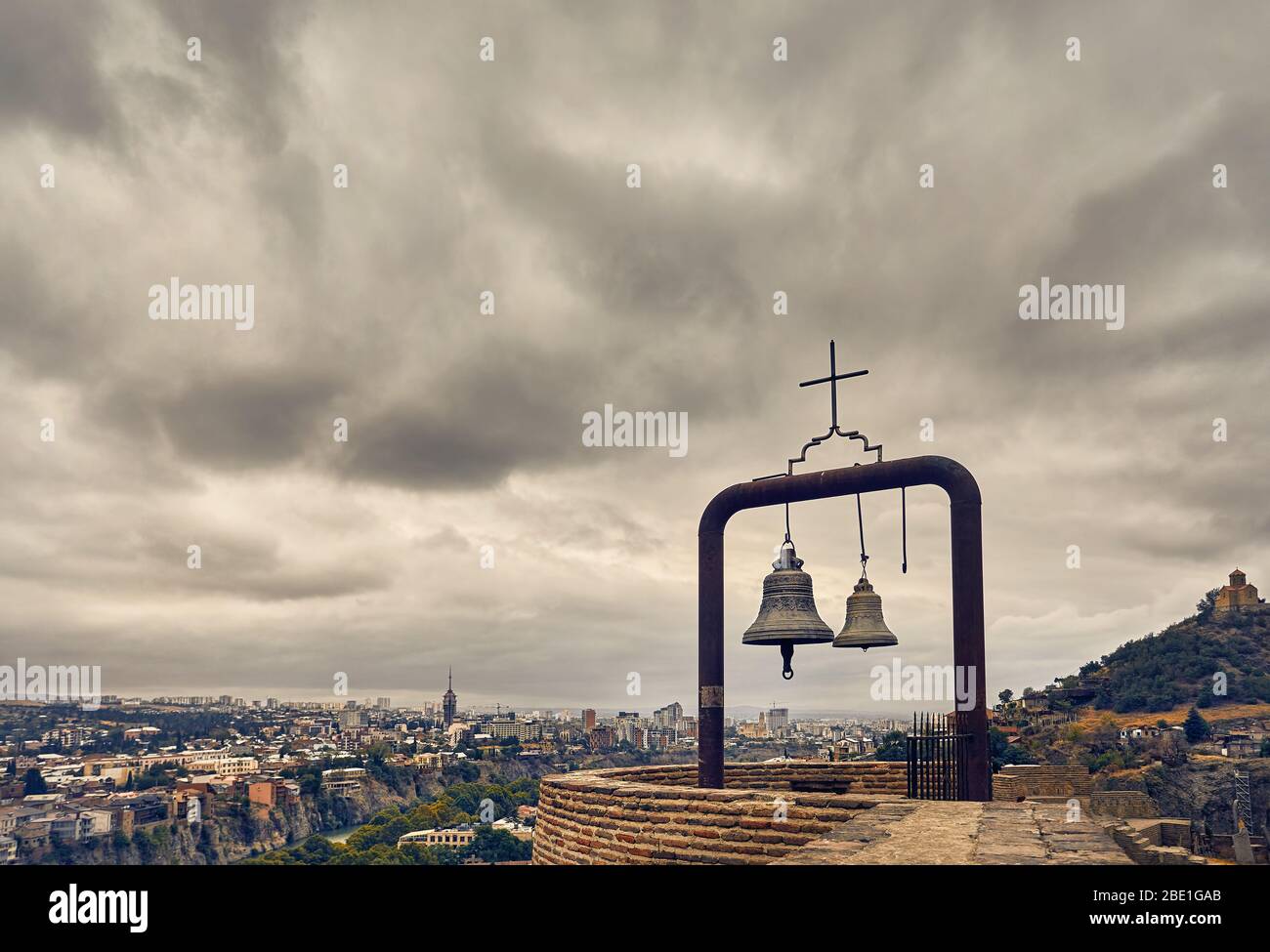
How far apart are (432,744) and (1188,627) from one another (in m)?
88.7

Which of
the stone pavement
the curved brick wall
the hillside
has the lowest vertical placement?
the hillside

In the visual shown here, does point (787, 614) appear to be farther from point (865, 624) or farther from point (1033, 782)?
point (1033, 782)

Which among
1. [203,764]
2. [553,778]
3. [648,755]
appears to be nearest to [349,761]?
[203,764]

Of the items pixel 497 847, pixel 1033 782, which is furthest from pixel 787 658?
pixel 497 847

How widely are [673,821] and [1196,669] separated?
74636 mm

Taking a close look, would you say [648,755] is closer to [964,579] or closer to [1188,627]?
[1188,627]

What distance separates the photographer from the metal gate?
797 cm

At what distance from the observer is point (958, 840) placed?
5.03 meters

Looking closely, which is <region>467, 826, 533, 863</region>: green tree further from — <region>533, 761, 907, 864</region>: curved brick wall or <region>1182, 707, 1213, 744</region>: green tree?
<region>533, 761, 907, 864</region>: curved brick wall

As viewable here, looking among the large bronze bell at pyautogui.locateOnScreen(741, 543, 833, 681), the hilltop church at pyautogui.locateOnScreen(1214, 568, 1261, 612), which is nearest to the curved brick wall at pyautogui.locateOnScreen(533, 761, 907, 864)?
the large bronze bell at pyautogui.locateOnScreen(741, 543, 833, 681)

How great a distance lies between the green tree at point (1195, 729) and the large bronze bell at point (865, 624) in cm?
5903

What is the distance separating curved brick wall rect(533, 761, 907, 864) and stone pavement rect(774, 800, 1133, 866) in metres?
0.40

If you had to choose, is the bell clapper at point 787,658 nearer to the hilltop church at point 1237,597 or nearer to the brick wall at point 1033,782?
the brick wall at point 1033,782

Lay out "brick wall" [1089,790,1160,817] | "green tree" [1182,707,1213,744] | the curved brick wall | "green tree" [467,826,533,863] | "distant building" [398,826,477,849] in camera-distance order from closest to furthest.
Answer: the curved brick wall < "brick wall" [1089,790,1160,817] < "green tree" [1182,707,1213,744] < "green tree" [467,826,533,863] < "distant building" [398,826,477,849]
